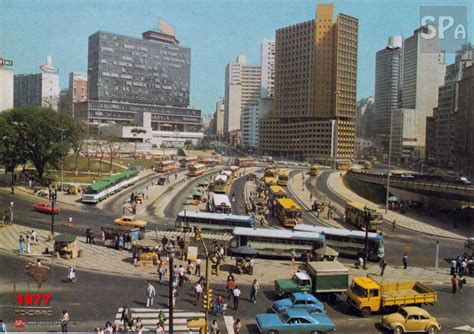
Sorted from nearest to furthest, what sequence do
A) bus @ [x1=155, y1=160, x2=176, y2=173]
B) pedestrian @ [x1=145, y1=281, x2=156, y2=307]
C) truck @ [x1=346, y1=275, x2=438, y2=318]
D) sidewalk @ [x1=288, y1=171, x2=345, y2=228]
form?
truck @ [x1=346, y1=275, x2=438, y2=318]
pedestrian @ [x1=145, y1=281, x2=156, y2=307]
sidewalk @ [x1=288, y1=171, x2=345, y2=228]
bus @ [x1=155, y1=160, x2=176, y2=173]

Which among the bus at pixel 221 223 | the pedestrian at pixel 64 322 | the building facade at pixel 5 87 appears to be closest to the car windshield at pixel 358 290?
the pedestrian at pixel 64 322

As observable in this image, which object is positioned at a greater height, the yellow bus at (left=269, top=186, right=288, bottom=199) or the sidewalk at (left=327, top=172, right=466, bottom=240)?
the yellow bus at (left=269, top=186, right=288, bottom=199)

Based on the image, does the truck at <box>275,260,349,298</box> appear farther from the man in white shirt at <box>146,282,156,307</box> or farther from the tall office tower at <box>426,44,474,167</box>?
the tall office tower at <box>426,44,474,167</box>

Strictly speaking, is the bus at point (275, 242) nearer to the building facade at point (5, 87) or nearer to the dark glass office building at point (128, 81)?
the building facade at point (5, 87)

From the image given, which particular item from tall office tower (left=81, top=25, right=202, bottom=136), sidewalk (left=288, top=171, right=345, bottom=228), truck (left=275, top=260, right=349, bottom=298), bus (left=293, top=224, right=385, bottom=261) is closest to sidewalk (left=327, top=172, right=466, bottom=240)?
sidewalk (left=288, top=171, right=345, bottom=228)

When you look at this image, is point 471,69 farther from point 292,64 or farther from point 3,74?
point 3,74
